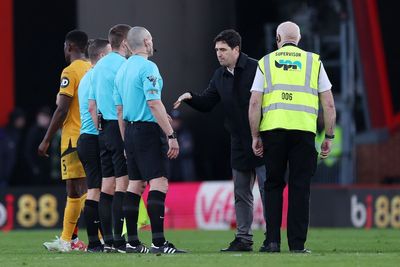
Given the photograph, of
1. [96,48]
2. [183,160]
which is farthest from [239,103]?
[183,160]

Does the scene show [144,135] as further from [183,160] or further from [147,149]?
[183,160]

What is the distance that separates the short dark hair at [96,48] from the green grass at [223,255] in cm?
207

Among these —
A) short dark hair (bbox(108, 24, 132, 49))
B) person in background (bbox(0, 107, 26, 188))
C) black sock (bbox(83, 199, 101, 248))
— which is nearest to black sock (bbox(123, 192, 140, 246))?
black sock (bbox(83, 199, 101, 248))

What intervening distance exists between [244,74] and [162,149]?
1.39 metres

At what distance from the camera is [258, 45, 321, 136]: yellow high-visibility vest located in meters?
13.4

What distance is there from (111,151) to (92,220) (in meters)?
0.76

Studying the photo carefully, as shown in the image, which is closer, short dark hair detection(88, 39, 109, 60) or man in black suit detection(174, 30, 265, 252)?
man in black suit detection(174, 30, 265, 252)

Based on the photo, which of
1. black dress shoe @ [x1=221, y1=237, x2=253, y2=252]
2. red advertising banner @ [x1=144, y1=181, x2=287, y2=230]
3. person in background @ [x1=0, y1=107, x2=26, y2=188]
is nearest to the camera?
black dress shoe @ [x1=221, y1=237, x2=253, y2=252]

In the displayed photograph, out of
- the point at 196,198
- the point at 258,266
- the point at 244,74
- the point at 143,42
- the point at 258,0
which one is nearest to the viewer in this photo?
the point at 258,266

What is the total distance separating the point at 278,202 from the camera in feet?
44.5

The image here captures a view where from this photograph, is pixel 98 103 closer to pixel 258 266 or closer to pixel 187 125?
pixel 258 266

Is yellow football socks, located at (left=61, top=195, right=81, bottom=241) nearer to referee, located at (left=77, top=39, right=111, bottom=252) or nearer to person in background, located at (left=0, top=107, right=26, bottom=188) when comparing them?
referee, located at (left=77, top=39, right=111, bottom=252)

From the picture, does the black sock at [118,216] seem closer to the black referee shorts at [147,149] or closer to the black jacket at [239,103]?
the black referee shorts at [147,149]

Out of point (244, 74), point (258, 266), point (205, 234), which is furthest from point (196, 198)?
point (258, 266)
